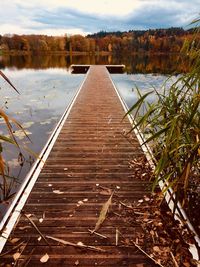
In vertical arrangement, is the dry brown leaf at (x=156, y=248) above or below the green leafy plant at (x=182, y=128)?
below

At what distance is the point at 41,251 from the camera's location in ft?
7.77

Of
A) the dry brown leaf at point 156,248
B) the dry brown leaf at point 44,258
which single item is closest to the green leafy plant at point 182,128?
the dry brown leaf at point 156,248

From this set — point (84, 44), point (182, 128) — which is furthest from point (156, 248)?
point (84, 44)

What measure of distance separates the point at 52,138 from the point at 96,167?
1.65m

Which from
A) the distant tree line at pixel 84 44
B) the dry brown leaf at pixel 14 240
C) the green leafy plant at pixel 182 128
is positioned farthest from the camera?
the distant tree line at pixel 84 44

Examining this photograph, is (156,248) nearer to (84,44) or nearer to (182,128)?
(182,128)

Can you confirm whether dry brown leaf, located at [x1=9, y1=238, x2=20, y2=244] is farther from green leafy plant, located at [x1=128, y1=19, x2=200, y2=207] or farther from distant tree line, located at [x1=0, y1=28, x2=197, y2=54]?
distant tree line, located at [x1=0, y1=28, x2=197, y2=54]

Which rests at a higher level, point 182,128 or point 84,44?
point 182,128

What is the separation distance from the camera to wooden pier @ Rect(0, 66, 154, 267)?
2.33 m

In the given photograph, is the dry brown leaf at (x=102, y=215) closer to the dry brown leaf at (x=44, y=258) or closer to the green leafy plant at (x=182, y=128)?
the dry brown leaf at (x=44, y=258)

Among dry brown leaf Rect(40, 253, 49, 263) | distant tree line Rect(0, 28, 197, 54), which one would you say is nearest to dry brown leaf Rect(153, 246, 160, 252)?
dry brown leaf Rect(40, 253, 49, 263)

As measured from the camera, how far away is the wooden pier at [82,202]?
2.33 meters

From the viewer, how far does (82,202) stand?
3.12 m

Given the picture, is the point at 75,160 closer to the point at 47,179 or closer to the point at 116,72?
the point at 47,179
